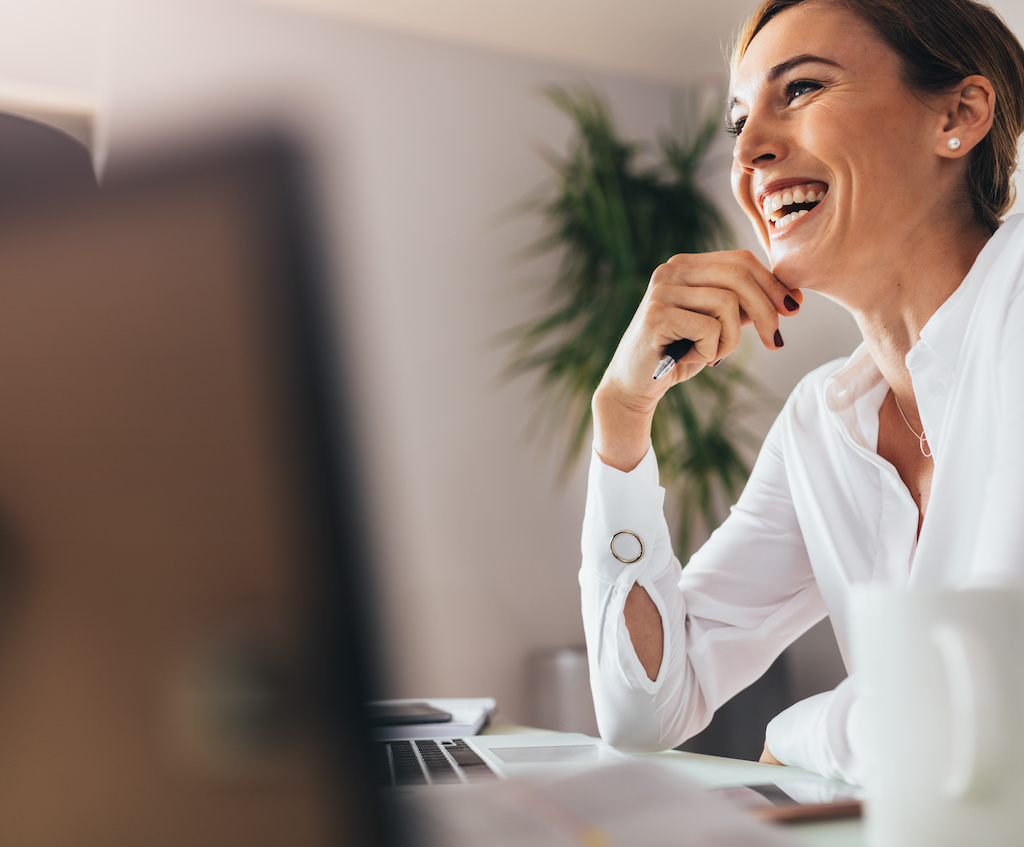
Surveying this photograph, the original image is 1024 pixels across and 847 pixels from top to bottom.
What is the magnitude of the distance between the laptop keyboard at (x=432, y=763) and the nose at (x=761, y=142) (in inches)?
30.2

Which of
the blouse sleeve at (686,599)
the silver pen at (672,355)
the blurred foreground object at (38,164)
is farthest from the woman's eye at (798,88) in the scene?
the blurred foreground object at (38,164)

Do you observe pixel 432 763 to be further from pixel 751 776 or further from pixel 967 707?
pixel 967 707

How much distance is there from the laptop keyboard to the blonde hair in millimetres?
879

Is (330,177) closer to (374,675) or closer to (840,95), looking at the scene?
(840,95)

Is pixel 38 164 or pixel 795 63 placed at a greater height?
pixel 795 63

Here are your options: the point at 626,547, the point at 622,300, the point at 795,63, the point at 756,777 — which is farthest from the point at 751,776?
the point at 622,300

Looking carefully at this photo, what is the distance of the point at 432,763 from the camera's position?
630 millimetres

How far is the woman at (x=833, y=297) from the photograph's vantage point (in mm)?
925

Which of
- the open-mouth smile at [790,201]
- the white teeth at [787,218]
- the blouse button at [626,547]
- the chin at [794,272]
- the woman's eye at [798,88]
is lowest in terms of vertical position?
the blouse button at [626,547]

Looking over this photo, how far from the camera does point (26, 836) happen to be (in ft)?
0.70

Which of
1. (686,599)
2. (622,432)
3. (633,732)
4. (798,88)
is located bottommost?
(633,732)

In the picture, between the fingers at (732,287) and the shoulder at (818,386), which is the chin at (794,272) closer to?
the fingers at (732,287)

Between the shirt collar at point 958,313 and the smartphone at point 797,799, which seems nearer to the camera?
the smartphone at point 797,799

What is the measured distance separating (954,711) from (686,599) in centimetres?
75
